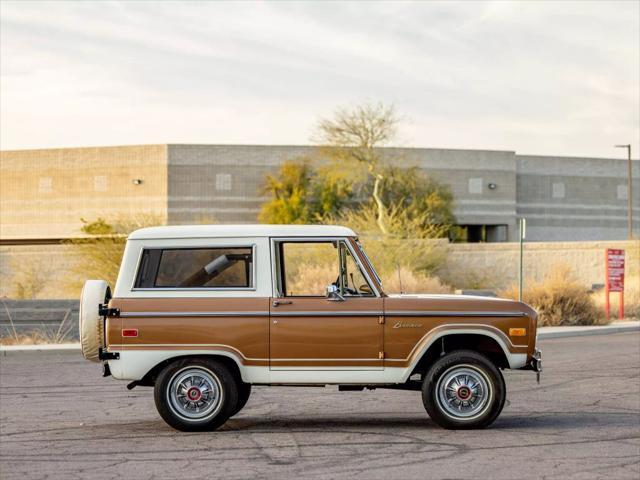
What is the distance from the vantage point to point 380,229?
143 ft

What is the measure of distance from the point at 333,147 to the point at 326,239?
5587cm

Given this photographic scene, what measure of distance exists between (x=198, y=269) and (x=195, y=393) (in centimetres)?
135

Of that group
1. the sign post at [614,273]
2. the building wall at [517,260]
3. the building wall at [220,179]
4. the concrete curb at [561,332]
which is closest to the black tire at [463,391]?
the concrete curb at [561,332]

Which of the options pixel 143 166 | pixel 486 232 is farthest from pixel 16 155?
pixel 486 232

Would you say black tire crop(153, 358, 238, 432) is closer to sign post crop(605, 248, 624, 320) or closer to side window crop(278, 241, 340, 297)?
side window crop(278, 241, 340, 297)

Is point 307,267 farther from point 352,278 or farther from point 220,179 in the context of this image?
point 220,179

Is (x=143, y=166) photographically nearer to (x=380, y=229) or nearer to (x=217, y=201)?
(x=217, y=201)

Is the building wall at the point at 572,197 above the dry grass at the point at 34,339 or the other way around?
above

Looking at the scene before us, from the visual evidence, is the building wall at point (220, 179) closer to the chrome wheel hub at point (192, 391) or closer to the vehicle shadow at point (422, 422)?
the vehicle shadow at point (422, 422)

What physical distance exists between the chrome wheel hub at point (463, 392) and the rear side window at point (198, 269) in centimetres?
234

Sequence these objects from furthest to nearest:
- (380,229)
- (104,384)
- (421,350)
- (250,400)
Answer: (380,229) < (104,384) < (250,400) < (421,350)

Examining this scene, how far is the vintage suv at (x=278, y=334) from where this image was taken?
11586 mm

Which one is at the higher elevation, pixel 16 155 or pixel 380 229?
pixel 16 155

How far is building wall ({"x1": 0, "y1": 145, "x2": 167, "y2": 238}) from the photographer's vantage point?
240 feet
